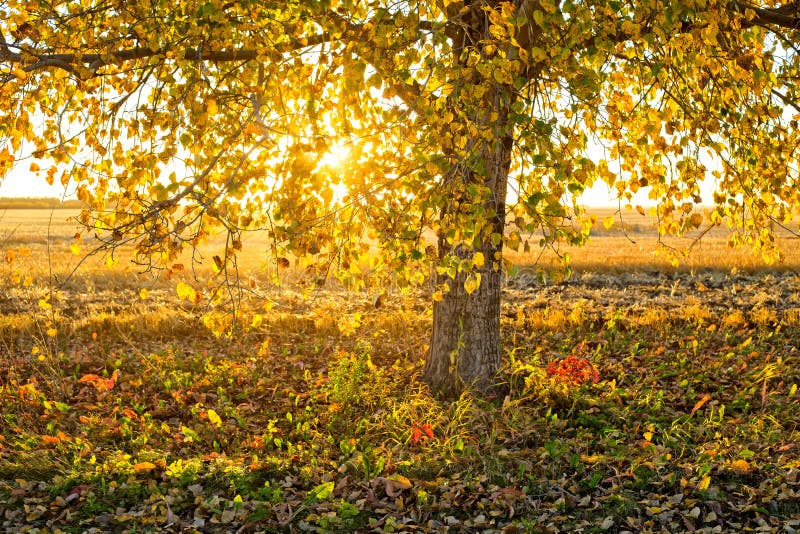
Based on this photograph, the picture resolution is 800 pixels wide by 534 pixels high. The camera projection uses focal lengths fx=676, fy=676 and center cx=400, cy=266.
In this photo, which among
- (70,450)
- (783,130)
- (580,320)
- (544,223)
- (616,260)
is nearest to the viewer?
(544,223)

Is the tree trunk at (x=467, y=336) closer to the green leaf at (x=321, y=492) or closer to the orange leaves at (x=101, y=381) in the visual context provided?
the green leaf at (x=321, y=492)

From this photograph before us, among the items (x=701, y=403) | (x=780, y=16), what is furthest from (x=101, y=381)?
(x=780, y=16)

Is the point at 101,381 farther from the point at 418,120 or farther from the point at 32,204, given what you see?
the point at 32,204

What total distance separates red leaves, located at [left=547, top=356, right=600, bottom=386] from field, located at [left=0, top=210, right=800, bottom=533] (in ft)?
0.13

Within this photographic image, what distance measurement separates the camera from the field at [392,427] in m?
5.62

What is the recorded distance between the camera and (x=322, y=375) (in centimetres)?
874

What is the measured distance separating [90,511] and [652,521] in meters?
4.63

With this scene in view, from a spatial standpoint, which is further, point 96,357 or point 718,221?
point 96,357

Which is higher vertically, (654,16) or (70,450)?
(654,16)

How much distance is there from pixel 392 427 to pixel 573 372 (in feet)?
7.36

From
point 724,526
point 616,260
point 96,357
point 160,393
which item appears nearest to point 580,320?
point 724,526

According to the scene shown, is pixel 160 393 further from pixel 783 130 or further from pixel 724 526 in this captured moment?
pixel 783 130

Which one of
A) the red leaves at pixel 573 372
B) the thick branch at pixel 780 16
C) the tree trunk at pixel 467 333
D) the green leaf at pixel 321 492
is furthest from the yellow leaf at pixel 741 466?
the thick branch at pixel 780 16

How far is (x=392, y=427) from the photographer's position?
22.9 ft
